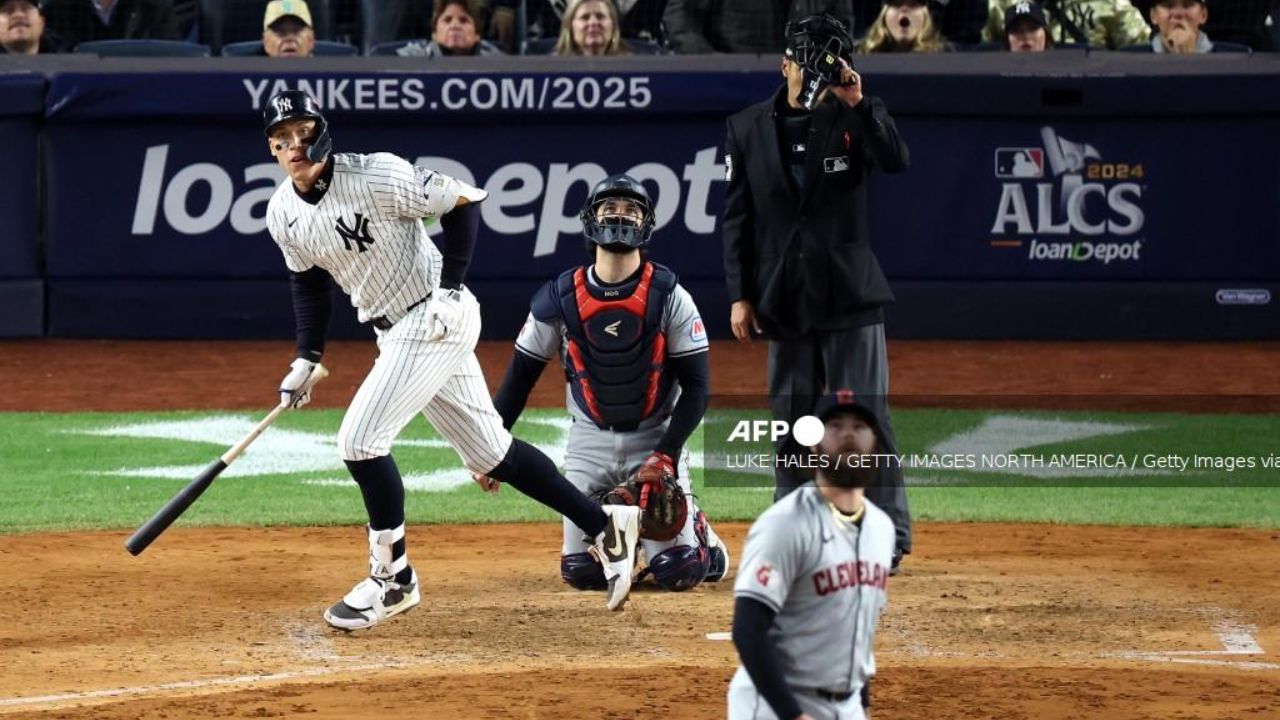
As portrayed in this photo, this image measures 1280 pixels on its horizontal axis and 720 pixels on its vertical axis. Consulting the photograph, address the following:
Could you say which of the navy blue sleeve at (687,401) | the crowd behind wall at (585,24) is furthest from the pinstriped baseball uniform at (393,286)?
the crowd behind wall at (585,24)

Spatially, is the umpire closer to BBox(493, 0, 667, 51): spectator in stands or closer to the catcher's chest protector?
the catcher's chest protector

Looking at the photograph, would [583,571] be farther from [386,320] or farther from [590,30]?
[590,30]

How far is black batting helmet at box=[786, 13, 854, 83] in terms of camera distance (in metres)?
7.62

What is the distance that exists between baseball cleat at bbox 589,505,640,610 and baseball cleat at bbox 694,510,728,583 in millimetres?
529

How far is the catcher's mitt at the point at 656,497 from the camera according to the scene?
25.0 ft

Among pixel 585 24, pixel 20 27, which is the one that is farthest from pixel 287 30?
pixel 585 24

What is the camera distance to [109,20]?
15.1 metres

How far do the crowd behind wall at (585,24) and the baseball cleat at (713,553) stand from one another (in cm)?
631

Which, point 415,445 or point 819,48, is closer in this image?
point 819,48

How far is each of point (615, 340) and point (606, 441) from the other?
0.47 m

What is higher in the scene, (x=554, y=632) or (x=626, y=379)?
(x=626, y=379)

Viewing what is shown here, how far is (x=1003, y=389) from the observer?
1287 centimetres

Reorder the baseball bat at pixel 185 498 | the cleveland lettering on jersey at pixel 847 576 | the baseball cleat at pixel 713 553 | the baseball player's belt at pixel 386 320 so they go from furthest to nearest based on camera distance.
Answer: the baseball cleat at pixel 713 553, the baseball bat at pixel 185 498, the baseball player's belt at pixel 386 320, the cleveland lettering on jersey at pixel 847 576

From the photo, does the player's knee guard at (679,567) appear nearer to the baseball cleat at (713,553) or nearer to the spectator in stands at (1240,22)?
the baseball cleat at (713,553)
